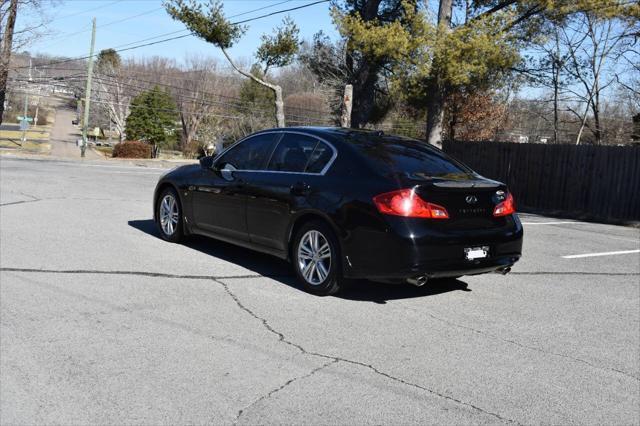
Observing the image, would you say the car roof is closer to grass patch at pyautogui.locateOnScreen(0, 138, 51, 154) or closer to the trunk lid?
the trunk lid

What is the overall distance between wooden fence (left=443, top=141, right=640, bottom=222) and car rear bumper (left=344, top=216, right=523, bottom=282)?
1337 centimetres

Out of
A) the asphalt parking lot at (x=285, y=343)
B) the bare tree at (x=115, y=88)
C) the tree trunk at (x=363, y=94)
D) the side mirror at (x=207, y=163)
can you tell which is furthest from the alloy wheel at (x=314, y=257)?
the bare tree at (x=115, y=88)

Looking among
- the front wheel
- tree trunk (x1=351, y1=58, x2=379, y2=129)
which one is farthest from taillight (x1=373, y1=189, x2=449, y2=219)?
tree trunk (x1=351, y1=58, x2=379, y2=129)

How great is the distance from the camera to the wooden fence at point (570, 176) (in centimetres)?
1781

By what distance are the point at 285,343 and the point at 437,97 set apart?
17.5 m

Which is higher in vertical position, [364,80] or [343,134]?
[364,80]

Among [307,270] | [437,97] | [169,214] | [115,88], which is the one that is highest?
[115,88]

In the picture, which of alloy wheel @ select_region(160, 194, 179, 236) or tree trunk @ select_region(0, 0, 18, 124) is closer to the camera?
alloy wheel @ select_region(160, 194, 179, 236)

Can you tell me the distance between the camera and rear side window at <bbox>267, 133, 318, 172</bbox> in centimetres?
676

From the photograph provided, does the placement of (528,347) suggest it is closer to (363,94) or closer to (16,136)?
(363,94)

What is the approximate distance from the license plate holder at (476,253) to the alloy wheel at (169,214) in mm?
4107

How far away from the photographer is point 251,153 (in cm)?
750

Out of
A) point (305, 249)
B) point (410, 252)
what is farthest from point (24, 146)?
point (410, 252)

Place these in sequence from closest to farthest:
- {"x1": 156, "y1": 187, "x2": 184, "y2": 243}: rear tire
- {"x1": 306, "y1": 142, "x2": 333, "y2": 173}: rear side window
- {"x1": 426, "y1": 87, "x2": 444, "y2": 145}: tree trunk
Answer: {"x1": 306, "y1": 142, "x2": 333, "y2": 173}: rear side window < {"x1": 156, "y1": 187, "x2": 184, "y2": 243}: rear tire < {"x1": 426, "y1": 87, "x2": 444, "y2": 145}: tree trunk
